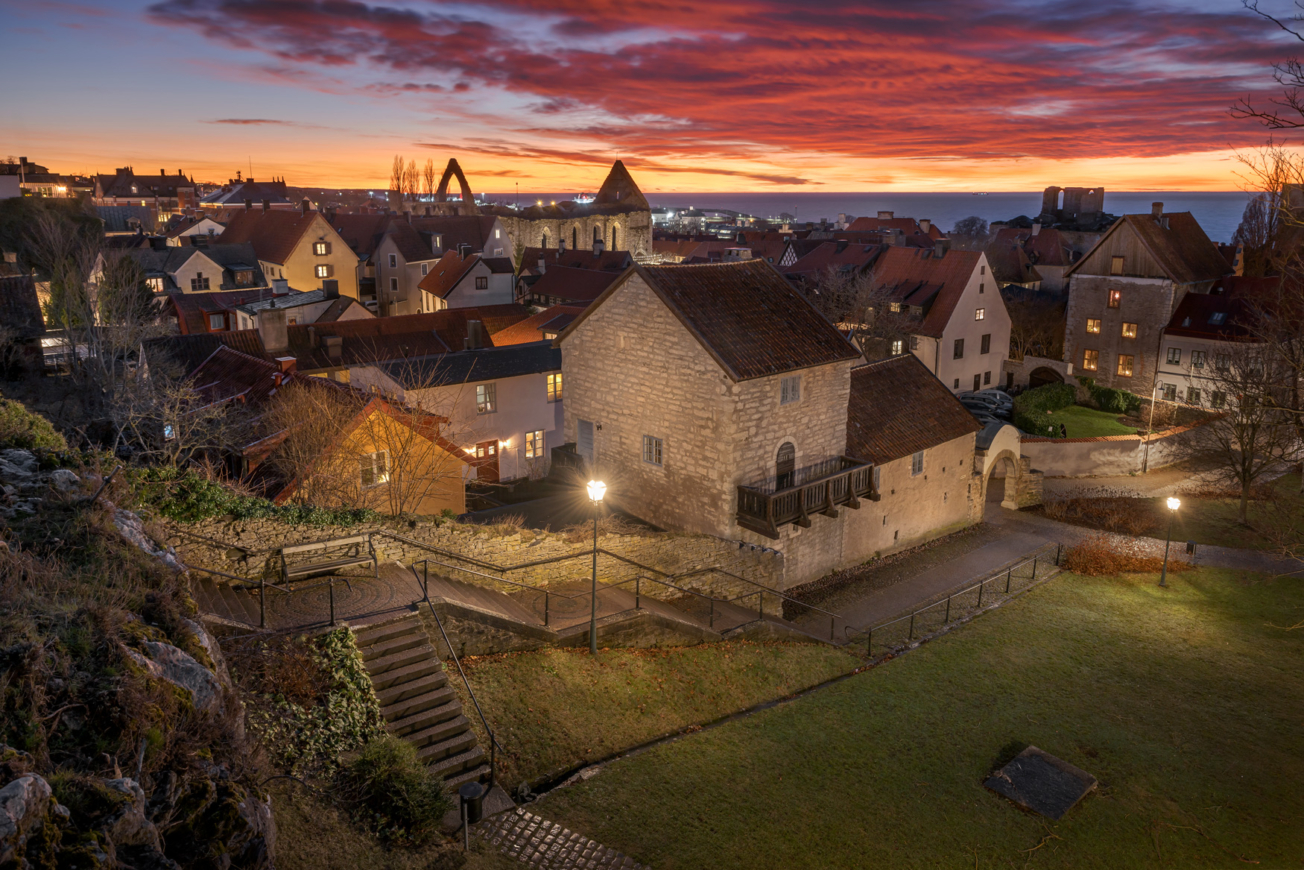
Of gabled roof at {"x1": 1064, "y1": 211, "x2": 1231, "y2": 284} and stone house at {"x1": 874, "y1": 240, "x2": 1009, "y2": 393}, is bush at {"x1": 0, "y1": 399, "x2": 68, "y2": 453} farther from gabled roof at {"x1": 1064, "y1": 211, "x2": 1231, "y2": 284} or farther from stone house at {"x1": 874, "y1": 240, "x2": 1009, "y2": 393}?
gabled roof at {"x1": 1064, "y1": 211, "x2": 1231, "y2": 284}

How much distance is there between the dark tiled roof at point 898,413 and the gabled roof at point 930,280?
18165mm

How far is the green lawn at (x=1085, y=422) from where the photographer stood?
→ 46469 mm

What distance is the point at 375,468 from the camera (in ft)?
73.6

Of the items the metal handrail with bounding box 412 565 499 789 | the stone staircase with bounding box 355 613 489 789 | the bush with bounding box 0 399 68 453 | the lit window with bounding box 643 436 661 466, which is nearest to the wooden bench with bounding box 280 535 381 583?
the metal handrail with bounding box 412 565 499 789

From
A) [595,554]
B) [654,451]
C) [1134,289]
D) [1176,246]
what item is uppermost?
[1176,246]

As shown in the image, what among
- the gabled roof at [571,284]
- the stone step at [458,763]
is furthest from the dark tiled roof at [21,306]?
the stone step at [458,763]

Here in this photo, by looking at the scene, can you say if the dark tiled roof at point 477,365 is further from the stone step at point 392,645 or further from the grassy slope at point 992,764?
the grassy slope at point 992,764

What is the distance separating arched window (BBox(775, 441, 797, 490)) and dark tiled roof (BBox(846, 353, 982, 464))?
297cm

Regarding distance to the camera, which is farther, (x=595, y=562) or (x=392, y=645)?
(x=595, y=562)

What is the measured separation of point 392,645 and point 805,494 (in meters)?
13.8

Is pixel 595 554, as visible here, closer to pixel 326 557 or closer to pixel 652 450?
pixel 326 557

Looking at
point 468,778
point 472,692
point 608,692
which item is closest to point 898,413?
point 608,692

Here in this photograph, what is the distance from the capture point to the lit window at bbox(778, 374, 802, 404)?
79.5ft

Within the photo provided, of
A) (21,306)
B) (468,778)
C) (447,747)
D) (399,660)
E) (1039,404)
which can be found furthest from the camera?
(1039,404)
